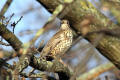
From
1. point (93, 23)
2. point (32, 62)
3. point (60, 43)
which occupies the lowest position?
point (32, 62)

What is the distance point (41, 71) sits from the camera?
158 inches

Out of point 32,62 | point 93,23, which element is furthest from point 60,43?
point 32,62

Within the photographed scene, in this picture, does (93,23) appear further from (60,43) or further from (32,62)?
(60,43)

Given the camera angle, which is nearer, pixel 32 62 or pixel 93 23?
pixel 32 62

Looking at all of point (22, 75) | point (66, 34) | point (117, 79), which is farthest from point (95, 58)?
point (22, 75)

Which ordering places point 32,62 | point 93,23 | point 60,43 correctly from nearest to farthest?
1. point 32,62
2. point 93,23
3. point 60,43

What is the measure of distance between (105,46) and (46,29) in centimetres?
249

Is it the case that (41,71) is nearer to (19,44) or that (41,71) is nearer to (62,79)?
(62,79)

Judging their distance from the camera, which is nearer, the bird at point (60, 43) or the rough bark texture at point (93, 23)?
the rough bark texture at point (93, 23)

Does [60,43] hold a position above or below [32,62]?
above

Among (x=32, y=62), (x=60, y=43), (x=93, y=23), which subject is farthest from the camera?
(x=60, y=43)

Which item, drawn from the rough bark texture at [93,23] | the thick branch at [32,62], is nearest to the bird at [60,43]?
the rough bark texture at [93,23]

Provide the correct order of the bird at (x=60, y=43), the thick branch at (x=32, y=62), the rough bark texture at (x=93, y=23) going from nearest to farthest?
the thick branch at (x=32, y=62) → the rough bark texture at (x=93, y=23) → the bird at (x=60, y=43)

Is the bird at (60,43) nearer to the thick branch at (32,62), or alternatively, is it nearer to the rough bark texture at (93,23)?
the rough bark texture at (93,23)
